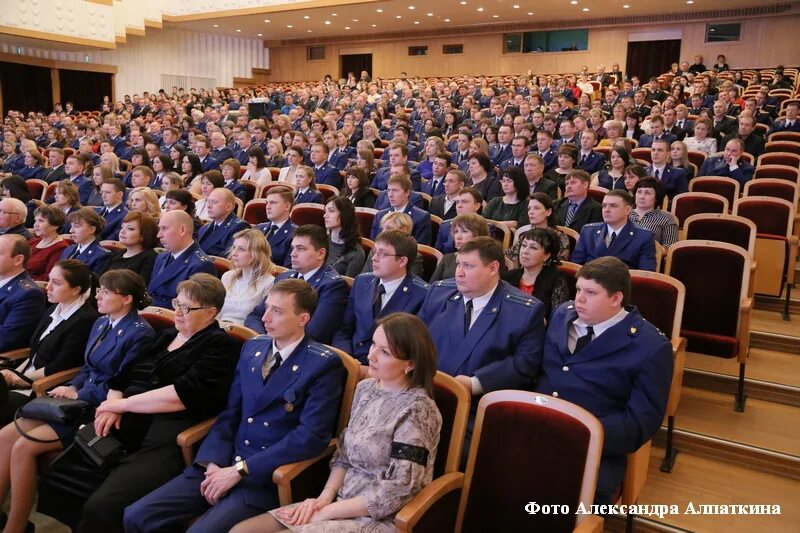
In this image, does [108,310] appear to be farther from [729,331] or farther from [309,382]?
[729,331]

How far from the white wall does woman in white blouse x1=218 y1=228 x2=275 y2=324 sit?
58.9 feet

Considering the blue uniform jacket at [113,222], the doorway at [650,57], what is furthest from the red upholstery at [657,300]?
the doorway at [650,57]

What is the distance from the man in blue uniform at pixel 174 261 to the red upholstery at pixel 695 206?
10.3ft

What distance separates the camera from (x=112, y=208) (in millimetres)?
4863

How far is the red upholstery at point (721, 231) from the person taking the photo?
3621 mm

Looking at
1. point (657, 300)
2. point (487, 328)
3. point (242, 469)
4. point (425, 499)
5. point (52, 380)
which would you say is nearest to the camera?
point (425, 499)

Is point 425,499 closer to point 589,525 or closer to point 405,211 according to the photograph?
point 589,525

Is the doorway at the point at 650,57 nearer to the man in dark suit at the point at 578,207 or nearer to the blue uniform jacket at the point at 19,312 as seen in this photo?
the man in dark suit at the point at 578,207

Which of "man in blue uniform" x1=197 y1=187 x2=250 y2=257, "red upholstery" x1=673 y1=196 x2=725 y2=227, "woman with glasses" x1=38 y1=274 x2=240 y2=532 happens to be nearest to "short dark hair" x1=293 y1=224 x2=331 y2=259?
"woman with glasses" x1=38 y1=274 x2=240 y2=532

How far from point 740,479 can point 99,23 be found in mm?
16013

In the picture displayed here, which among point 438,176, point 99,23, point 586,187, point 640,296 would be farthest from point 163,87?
point 640,296

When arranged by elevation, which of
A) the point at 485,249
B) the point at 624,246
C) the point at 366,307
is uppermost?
the point at 485,249

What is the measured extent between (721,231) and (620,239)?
728mm

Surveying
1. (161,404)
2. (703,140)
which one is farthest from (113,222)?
(703,140)
